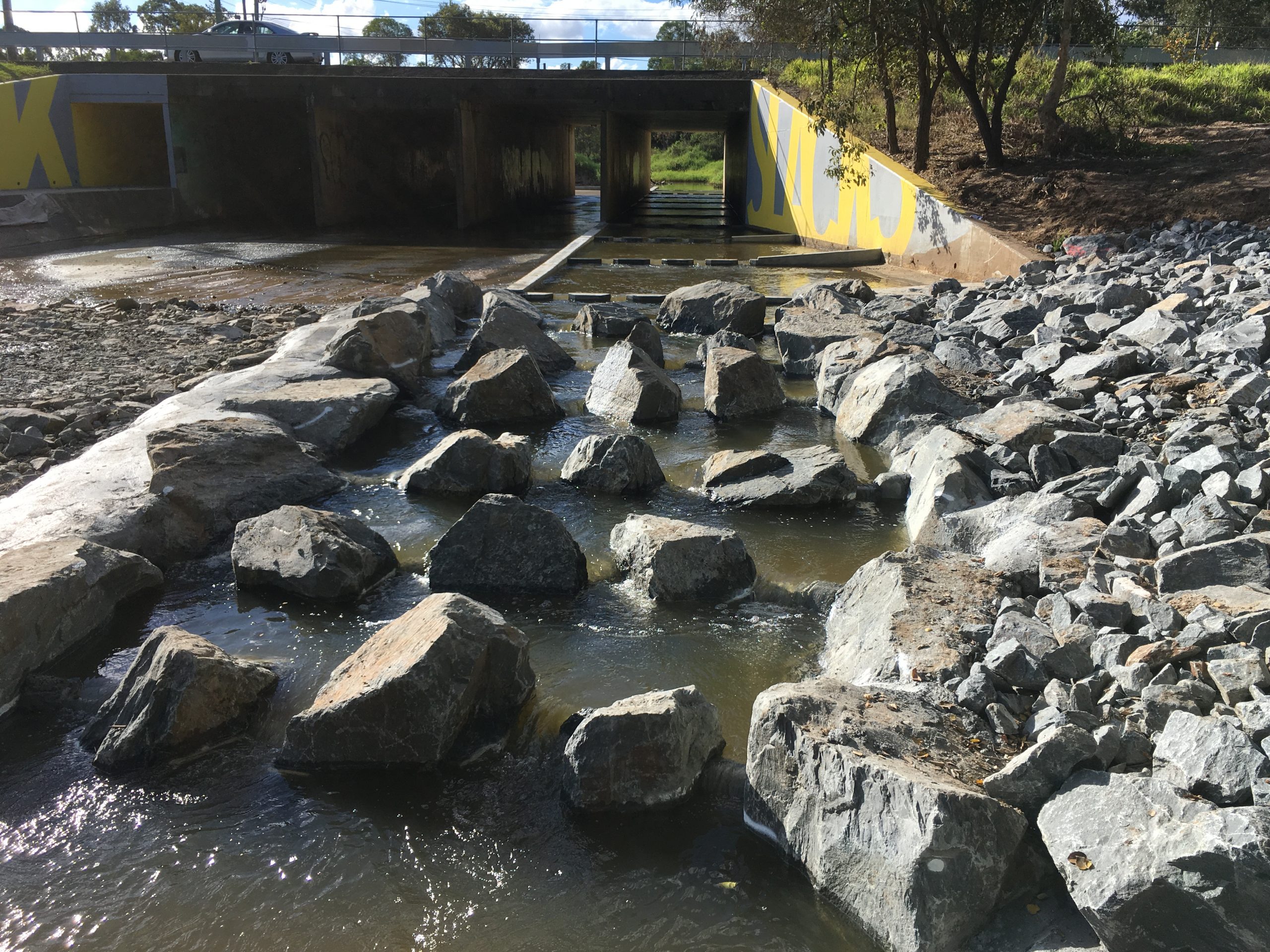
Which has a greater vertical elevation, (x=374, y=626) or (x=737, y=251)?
(x=737, y=251)

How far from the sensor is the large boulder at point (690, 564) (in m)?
4.96

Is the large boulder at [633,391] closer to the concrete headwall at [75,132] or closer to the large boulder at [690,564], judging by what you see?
the large boulder at [690,564]

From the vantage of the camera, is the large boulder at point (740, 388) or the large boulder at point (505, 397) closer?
the large boulder at point (505, 397)

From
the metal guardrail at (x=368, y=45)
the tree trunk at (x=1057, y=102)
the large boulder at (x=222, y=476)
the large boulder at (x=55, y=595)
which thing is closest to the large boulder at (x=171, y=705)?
the large boulder at (x=55, y=595)

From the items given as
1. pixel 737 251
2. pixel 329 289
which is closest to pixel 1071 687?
pixel 329 289

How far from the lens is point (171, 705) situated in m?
3.78

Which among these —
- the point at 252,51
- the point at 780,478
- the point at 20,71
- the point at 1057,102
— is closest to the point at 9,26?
the point at 20,71

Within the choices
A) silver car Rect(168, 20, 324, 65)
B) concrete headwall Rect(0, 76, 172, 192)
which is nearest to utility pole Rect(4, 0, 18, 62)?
silver car Rect(168, 20, 324, 65)

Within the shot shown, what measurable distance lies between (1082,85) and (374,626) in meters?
19.1

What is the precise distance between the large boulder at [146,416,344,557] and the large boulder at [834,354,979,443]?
3997 mm

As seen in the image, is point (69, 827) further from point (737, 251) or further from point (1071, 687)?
point (737, 251)

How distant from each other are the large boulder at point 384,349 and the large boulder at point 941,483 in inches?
188

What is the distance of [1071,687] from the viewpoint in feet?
10.9

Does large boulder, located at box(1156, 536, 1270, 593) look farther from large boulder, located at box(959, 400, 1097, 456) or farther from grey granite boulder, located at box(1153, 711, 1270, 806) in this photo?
large boulder, located at box(959, 400, 1097, 456)
